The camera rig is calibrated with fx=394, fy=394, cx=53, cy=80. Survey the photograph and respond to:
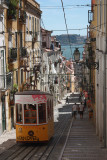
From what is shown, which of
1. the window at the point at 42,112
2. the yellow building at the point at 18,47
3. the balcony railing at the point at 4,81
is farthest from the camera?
the yellow building at the point at 18,47

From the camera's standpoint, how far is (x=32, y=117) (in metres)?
17.9

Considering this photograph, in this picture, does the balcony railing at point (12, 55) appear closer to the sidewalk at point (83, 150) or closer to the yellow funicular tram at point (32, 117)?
the sidewalk at point (83, 150)

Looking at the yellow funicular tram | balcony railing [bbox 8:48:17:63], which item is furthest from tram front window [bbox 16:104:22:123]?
balcony railing [bbox 8:48:17:63]

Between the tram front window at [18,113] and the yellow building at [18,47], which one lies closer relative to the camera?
the tram front window at [18,113]

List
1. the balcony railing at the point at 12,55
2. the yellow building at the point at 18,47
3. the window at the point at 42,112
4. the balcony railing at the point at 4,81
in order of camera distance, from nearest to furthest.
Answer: the window at the point at 42,112
the balcony railing at the point at 4,81
the yellow building at the point at 18,47
the balcony railing at the point at 12,55

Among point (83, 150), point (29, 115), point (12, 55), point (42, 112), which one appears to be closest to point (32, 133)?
point (29, 115)

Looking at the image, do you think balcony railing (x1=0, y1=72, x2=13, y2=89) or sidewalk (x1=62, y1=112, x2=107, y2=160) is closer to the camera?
sidewalk (x1=62, y1=112, x2=107, y2=160)

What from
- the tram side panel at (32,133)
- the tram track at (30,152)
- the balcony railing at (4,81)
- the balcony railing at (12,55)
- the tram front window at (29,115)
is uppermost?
the balcony railing at (12,55)

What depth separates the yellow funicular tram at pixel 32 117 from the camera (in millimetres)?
17812

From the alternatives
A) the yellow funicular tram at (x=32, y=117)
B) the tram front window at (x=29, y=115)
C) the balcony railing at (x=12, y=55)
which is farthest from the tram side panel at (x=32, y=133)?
the balcony railing at (x=12, y=55)

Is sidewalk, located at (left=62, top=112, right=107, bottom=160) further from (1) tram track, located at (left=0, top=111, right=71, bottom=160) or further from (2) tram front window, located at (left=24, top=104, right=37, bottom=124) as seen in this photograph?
(2) tram front window, located at (left=24, top=104, right=37, bottom=124)

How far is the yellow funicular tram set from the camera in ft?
58.4

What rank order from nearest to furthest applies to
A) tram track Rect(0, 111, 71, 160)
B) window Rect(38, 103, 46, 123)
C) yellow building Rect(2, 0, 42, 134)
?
1. tram track Rect(0, 111, 71, 160)
2. window Rect(38, 103, 46, 123)
3. yellow building Rect(2, 0, 42, 134)

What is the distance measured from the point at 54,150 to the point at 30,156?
189 centimetres
